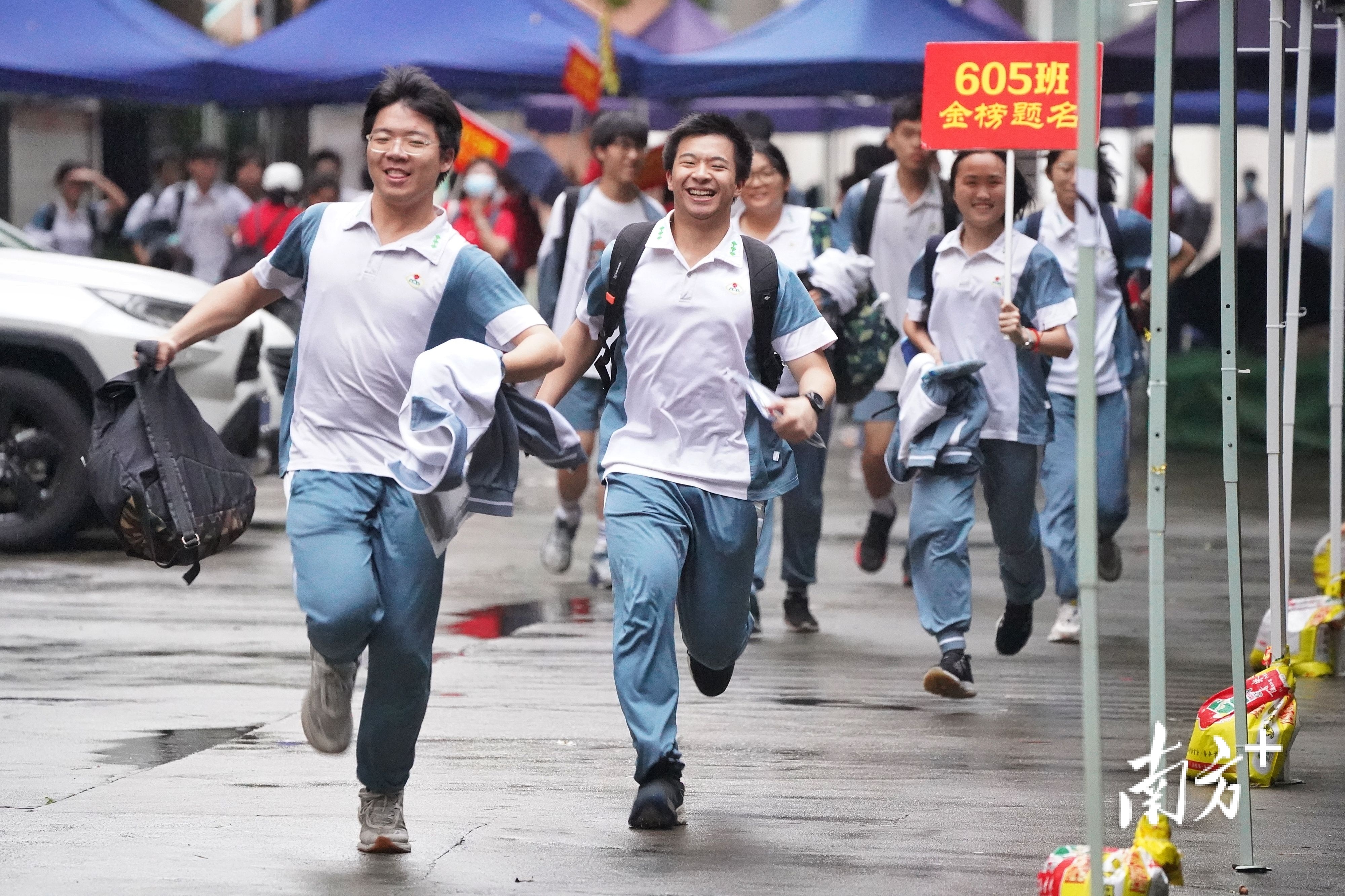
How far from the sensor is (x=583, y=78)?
16844 mm

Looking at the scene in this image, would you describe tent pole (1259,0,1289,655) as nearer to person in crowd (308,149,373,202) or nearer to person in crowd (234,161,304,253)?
person in crowd (234,161,304,253)

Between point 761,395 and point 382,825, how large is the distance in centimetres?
151

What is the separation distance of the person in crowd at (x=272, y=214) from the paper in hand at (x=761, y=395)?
11.6 m

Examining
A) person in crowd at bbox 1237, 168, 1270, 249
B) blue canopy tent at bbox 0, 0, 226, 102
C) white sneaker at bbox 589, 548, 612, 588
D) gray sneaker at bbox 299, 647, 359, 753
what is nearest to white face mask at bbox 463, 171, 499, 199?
blue canopy tent at bbox 0, 0, 226, 102

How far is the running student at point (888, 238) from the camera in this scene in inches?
406

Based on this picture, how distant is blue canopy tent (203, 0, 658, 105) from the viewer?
58.2ft

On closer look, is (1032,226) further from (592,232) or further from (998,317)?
(592,232)

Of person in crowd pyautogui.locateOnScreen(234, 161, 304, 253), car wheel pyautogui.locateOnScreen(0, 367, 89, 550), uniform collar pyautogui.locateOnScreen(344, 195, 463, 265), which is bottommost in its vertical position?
car wheel pyautogui.locateOnScreen(0, 367, 89, 550)

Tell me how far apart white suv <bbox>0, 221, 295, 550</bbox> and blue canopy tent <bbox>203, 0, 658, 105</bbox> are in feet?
21.1

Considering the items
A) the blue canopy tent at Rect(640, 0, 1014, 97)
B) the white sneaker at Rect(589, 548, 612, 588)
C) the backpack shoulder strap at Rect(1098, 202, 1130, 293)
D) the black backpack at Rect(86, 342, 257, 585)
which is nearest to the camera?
the black backpack at Rect(86, 342, 257, 585)

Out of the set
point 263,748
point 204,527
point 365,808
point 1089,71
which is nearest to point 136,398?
point 204,527

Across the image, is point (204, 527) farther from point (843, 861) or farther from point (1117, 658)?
point (1117, 658)

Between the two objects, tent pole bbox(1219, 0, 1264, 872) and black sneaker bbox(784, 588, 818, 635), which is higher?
tent pole bbox(1219, 0, 1264, 872)

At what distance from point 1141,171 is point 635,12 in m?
16.5
